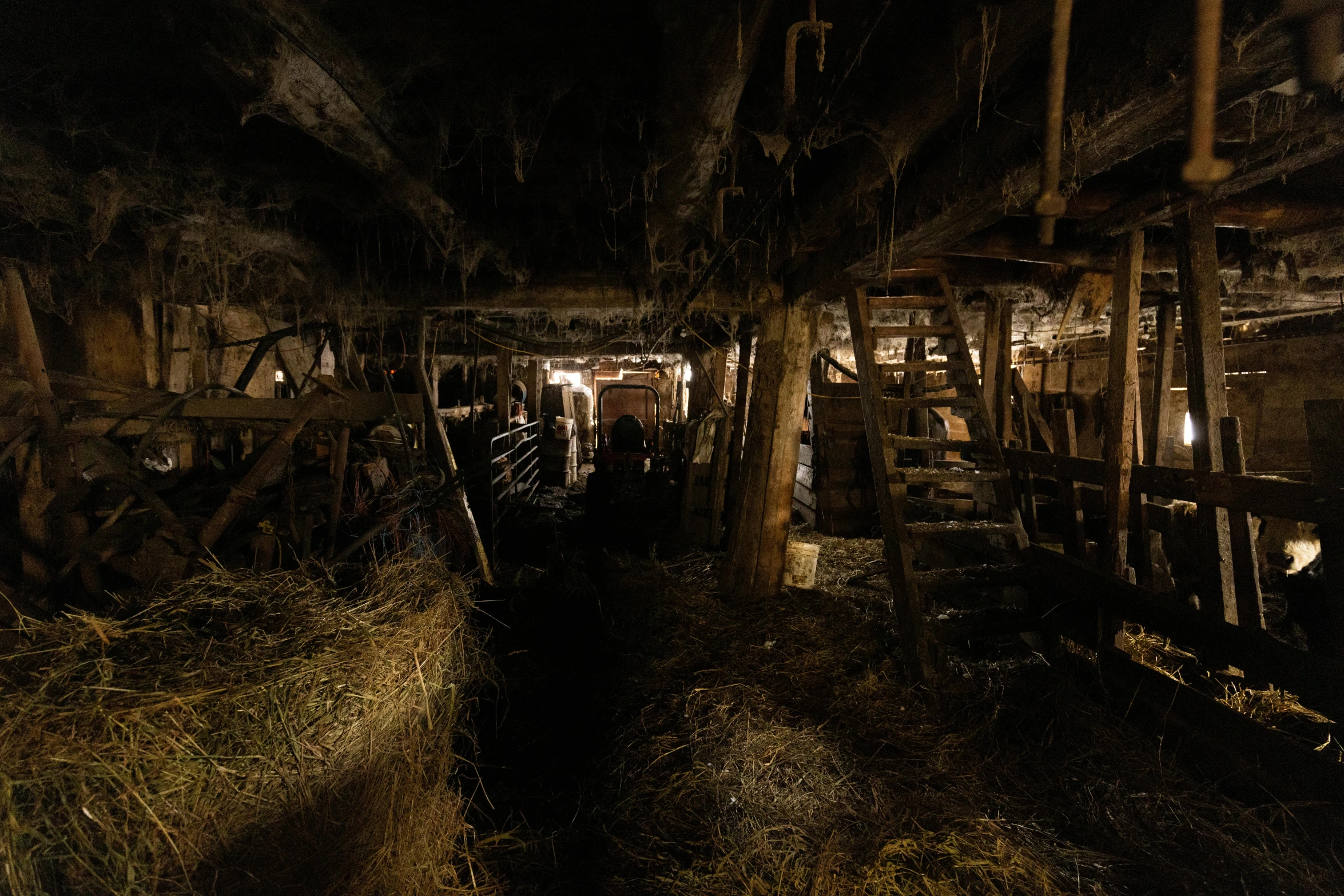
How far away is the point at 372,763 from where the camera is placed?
1.68 meters

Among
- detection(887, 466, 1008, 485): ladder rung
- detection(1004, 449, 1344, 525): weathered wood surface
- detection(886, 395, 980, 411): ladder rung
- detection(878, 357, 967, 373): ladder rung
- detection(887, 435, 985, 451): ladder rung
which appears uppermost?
detection(878, 357, 967, 373): ladder rung

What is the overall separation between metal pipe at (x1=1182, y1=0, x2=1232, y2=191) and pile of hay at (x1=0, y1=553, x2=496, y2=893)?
2.34 meters

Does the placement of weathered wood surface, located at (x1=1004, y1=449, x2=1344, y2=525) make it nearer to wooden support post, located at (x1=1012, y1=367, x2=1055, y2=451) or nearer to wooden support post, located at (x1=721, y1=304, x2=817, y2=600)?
wooden support post, located at (x1=721, y1=304, x2=817, y2=600)

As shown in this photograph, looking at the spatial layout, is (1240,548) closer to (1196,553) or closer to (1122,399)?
(1122,399)

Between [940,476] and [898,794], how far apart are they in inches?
81.4

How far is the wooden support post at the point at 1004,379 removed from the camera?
4.74 m

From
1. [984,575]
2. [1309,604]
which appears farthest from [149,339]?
[1309,604]

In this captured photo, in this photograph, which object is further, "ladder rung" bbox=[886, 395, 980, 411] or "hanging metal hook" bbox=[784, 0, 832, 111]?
"ladder rung" bbox=[886, 395, 980, 411]

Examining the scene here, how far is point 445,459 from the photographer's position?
4410 mm

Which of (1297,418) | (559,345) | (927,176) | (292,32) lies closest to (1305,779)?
(927,176)

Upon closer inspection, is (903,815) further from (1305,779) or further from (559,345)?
(559,345)

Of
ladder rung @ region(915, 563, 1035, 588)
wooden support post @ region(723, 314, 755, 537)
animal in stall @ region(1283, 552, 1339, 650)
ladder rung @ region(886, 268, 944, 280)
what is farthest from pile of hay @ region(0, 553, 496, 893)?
animal in stall @ region(1283, 552, 1339, 650)

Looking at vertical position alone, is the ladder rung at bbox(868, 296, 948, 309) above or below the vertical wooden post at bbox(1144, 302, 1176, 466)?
above

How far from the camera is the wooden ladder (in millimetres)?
3314
